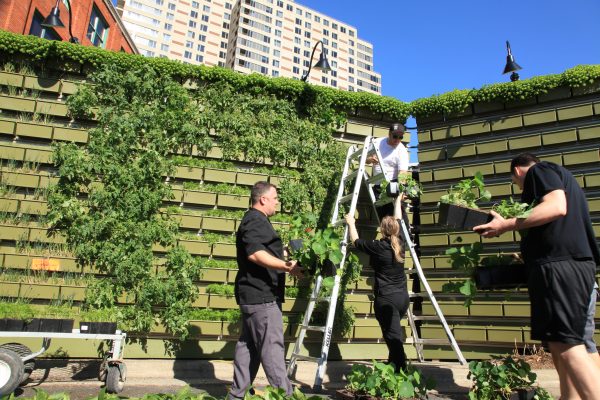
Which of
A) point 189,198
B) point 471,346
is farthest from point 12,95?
point 471,346

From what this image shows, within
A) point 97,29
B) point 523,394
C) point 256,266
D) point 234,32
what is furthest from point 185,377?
point 234,32

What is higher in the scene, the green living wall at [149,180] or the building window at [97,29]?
the building window at [97,29]

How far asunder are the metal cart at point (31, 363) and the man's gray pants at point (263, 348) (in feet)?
5.00

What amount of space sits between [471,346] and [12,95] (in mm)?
8345

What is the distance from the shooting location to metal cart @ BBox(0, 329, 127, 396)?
13.1 feet

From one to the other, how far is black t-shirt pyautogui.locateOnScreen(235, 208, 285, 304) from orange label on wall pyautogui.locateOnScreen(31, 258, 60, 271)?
11.5 feet

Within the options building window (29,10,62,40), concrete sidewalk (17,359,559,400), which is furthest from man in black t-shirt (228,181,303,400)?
building window (29,10,62,40)

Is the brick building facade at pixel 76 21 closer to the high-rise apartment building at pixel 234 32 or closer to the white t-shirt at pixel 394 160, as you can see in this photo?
the white t-shirt at pixel 394 160

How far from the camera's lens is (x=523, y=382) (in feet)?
13.4

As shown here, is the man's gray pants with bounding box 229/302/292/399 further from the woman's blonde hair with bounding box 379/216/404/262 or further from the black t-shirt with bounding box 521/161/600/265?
the black t-shirt with bounding box 521/161/600/265

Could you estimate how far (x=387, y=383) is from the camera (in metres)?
3.77

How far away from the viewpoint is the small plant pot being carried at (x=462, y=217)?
3.44 m

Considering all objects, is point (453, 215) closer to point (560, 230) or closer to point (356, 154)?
point (560, 230)

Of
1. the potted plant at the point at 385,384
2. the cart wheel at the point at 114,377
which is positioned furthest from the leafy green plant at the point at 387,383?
the cart wheel at the point at 114,377
